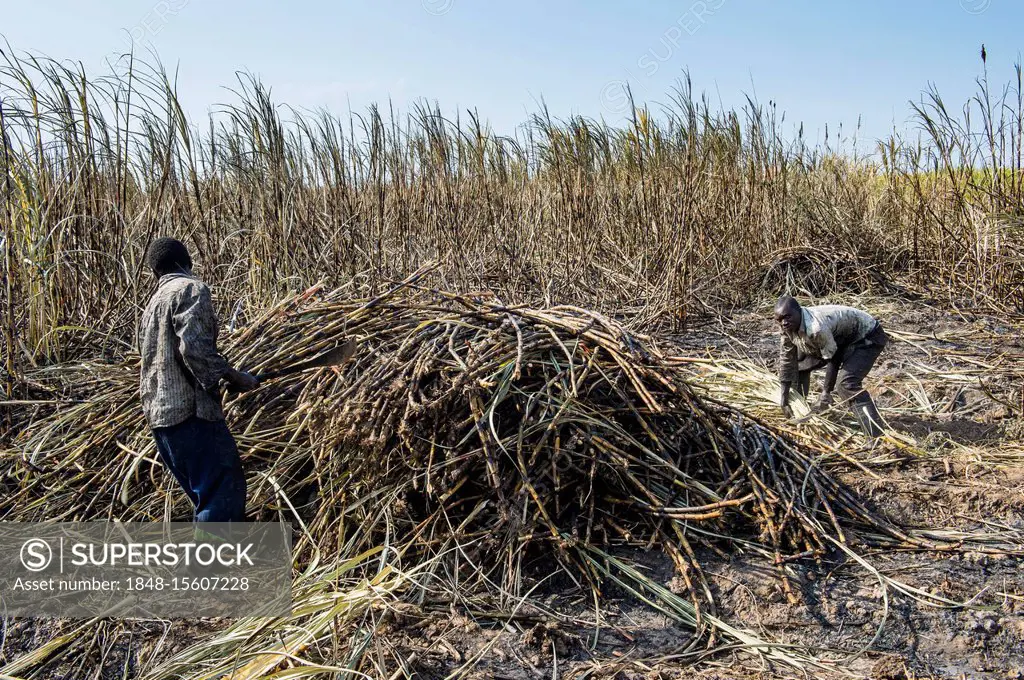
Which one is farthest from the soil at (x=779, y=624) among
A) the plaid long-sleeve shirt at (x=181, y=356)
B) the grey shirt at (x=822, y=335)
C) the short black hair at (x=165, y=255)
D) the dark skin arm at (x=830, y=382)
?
the short black hair at (x=165, y=255)

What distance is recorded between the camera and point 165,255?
2.74 meters

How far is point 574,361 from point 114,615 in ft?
6.49

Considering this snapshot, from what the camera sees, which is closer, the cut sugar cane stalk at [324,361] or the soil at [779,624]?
the soil at [779,624]

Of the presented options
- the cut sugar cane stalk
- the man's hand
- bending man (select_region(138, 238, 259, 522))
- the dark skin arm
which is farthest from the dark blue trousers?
the dark skin arm

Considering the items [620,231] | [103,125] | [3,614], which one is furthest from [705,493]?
[620,231]

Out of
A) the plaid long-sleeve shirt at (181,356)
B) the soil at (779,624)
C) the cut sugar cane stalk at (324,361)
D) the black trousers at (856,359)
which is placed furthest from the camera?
the black trousers at (856,359)

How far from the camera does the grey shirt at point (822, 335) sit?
4.13 metres

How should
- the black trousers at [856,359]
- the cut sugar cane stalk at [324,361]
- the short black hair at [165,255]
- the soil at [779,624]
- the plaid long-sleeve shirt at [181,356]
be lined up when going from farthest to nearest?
the black trousers at [856,359], the cut sugar cane stalk at [324,361], the short black hair at [165,255], the plaid long-sleeve shirt at [181,356], the soil at [779,624]

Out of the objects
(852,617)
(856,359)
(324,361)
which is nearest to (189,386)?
(324,361)

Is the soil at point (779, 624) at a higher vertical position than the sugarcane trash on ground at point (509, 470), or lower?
lower

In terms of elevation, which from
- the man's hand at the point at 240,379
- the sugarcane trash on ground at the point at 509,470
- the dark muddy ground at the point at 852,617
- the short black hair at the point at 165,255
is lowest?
the dark muddy ground at the point at 852,617

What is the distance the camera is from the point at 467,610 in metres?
2.43

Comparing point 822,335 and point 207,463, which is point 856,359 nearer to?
point 822,335

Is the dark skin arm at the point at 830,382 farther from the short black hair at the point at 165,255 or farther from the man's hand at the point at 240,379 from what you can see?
the short black hair at the point at 165,255
